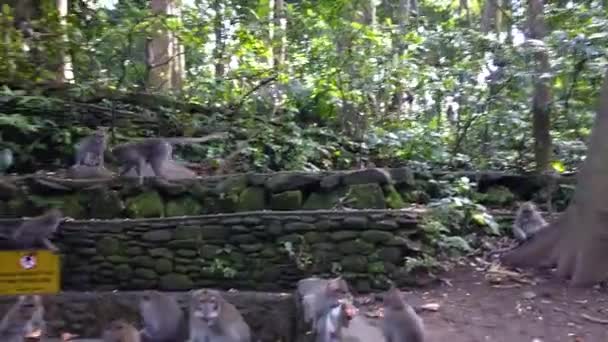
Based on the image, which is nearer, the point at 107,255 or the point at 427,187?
the point at 107,255

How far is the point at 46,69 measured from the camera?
479 inches

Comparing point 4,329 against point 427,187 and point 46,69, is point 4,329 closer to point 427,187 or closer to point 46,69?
point 427,187

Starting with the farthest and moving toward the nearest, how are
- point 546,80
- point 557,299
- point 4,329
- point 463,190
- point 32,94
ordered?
point 32,94 → point 546,80 → point 463,190 → point 557,299 → point 4,329

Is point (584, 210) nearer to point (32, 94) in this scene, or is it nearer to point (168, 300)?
point (168, 300)

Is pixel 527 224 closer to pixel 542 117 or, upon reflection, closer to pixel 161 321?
pixel 542 117

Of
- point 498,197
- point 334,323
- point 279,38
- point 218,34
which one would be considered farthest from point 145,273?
point 279,38

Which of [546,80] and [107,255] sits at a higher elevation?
[546,80]

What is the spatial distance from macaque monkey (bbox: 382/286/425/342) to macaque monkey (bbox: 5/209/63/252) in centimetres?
362

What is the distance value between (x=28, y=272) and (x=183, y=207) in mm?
1817

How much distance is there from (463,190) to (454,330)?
11.0ft

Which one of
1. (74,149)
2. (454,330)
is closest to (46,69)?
(74,149)

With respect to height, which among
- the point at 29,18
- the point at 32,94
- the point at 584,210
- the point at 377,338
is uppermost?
the point at 29,18

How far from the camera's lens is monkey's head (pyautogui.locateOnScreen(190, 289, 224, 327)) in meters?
6.12

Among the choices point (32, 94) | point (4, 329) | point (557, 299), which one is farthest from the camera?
point (32, 94)
